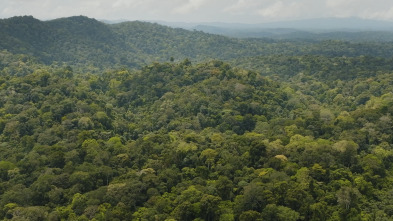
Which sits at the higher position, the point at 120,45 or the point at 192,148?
the point at 120,45

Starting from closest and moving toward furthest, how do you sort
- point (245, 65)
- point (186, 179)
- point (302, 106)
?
1. point (186, 179)
2. point (302, 106)
3. point (245, 65)

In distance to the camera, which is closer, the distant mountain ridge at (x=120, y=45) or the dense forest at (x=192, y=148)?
the dense forest at (x=192, y=148)

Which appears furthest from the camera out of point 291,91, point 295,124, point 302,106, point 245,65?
point 245,65

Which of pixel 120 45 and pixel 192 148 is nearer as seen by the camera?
pixel 192 148

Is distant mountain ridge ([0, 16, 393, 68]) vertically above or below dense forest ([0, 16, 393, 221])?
above

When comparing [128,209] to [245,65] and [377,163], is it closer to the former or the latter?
[377,163]

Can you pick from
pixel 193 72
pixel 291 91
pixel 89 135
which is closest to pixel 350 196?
pixel 89 135

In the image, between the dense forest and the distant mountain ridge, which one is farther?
the distant mountain ridge

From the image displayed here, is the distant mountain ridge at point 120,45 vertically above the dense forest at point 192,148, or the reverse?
the distant mountain ridge at point 120,45
